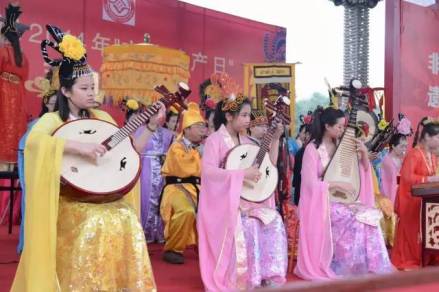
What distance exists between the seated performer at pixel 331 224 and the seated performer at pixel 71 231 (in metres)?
2.11

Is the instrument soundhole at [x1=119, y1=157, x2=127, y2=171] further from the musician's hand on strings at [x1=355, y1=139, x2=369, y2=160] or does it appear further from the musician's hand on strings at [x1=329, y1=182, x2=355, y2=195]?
the musician's hand on strings at [x1=355, y1=139, x2=369, y2=160]

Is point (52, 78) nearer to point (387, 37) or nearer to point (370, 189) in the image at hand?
point (370, 189)

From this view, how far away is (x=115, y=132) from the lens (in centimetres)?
328

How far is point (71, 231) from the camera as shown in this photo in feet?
10.4

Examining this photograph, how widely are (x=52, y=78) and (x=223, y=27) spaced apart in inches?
183

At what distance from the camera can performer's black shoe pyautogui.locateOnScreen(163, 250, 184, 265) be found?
5607 millimetres

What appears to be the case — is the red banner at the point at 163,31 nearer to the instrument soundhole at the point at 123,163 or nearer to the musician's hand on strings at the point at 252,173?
the musician's hand on strings at the point at 252,173

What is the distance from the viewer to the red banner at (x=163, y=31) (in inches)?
308

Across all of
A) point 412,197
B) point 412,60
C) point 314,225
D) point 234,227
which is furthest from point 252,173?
point 412,60

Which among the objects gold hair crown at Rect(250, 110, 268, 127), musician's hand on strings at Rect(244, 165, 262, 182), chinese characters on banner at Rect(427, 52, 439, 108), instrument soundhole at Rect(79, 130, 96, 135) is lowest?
musician's hand on strings at Rect(244, 165, 262, 182)

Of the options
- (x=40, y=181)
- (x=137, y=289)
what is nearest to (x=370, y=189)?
(x=137, y=289)

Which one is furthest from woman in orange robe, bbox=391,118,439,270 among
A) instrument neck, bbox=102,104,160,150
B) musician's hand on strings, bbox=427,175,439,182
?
instrument neck, bbox=102,104,160,150

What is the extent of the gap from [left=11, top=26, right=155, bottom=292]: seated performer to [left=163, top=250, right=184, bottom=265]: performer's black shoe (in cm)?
234

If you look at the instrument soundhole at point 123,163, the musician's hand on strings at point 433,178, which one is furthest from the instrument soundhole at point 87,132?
the musician's hand on strings at point 433,178
